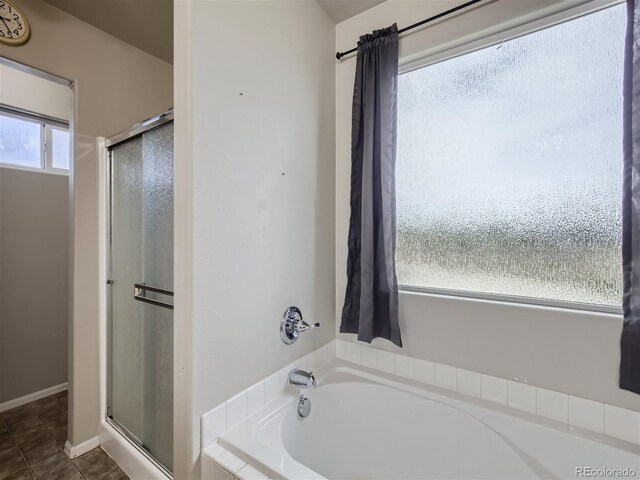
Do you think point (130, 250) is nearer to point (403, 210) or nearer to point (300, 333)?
point (300, 333)

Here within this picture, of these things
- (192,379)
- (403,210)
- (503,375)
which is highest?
(403,210)

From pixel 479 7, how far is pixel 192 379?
2026 mm

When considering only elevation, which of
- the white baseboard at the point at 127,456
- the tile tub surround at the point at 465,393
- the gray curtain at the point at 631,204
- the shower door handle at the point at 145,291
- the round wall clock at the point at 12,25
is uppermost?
the round wall clock at the point at 12,25

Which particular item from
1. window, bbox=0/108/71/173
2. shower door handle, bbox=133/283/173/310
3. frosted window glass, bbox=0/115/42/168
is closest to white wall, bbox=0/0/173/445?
shower door handle, bbox=133/283/173/310

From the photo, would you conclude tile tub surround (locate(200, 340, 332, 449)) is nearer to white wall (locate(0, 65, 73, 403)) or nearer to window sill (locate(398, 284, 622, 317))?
window sill (locate(398, 284, 622, 317))

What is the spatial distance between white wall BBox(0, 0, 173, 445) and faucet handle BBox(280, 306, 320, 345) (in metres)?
1.27

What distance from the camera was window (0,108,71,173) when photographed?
2.37 meters

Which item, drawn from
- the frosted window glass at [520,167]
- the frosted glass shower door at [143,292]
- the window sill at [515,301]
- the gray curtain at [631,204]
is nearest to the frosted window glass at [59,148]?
the frosted glass shower door at [143,292]

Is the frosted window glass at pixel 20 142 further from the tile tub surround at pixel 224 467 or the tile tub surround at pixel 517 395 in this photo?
the tile tub surround at pixel 517 395

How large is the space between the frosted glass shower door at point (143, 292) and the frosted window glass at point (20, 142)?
127 centimetres

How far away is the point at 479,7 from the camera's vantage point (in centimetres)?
140

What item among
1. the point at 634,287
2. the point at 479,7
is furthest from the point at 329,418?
the point at 479,7

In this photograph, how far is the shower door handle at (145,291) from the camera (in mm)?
1450

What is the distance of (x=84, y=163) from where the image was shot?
182 cm
